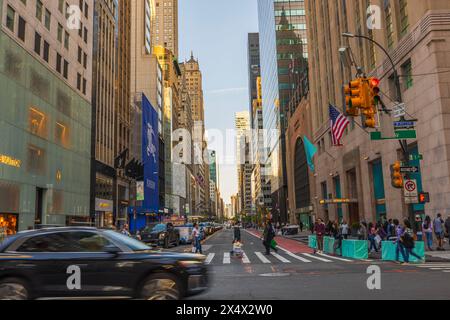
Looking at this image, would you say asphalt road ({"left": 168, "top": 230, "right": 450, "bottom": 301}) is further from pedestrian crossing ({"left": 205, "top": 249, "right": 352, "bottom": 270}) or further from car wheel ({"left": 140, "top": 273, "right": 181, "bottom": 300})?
pedestrian crossing ({"left": 205, "top": 249, "right": 352, "bottom": 270})

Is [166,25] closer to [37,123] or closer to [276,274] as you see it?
[37,123]

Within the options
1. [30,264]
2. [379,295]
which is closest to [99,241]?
[30,264]

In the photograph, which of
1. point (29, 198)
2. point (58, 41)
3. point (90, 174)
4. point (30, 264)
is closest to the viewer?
point (30, 264)

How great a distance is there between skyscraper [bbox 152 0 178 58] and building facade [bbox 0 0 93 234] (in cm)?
13332

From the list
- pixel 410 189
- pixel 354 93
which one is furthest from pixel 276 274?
pixel 410 189

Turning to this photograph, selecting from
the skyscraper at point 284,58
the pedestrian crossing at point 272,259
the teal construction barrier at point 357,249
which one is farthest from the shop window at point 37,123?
the skyscraper at point 284,58

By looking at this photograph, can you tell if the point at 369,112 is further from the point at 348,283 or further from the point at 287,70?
the point at 287,70

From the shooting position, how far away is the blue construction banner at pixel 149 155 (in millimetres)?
78125

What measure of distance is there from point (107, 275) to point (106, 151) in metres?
47.6

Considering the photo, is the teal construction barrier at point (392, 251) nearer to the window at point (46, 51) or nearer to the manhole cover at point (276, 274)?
the manhole cover at point (276, 274)

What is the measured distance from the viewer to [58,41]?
128ft

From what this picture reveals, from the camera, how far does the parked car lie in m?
28.5

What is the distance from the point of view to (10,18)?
30.1 meters

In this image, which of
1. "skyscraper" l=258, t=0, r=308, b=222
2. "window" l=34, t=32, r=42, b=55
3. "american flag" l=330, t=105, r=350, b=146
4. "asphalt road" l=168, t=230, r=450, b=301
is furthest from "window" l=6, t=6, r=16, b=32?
"skyscraper" l=258, t=0, r=308, b=222
